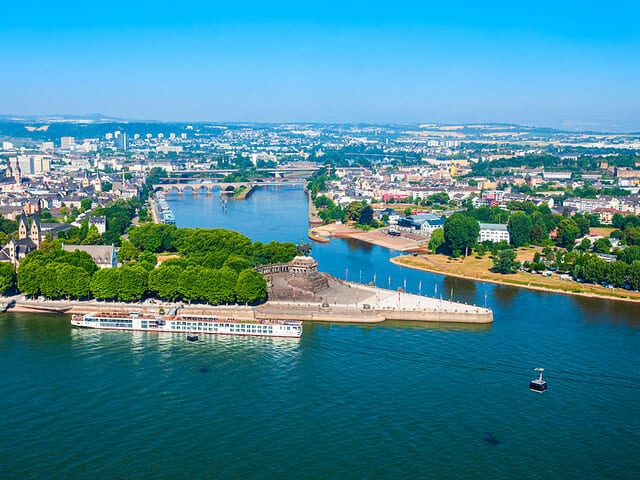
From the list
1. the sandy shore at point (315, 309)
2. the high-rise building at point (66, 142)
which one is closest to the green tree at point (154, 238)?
the sandy shore at point (315, 309)

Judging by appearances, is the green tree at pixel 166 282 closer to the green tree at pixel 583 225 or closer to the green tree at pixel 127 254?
the green tree at pixel 127 254

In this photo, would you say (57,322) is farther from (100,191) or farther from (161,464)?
(100,191)

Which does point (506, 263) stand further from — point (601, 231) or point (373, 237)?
point (601, 231)

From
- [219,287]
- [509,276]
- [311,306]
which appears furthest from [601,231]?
[219,287]

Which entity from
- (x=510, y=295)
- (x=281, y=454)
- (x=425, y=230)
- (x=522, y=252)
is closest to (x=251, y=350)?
(x=281, y=454)

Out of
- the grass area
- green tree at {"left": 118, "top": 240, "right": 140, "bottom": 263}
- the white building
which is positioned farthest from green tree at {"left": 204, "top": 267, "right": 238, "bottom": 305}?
the grass area

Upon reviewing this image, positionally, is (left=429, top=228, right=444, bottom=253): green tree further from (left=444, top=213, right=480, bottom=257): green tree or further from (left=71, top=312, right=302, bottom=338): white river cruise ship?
(left=71, top=312, right=302, bottom=338): white river cruise ship
